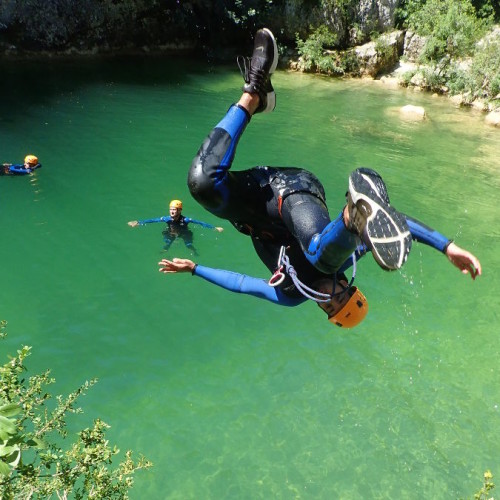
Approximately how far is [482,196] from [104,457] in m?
9.88

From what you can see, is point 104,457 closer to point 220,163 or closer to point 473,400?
point 220,163

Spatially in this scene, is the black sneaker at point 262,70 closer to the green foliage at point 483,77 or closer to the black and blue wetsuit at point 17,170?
the black and blue wetsuit at point 17,170

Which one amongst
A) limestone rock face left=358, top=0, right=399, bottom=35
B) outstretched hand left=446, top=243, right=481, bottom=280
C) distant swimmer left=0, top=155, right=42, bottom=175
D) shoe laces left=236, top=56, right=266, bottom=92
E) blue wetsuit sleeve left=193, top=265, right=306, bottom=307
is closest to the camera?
outstretched hand left=446, top=243, right=481, bottom=280

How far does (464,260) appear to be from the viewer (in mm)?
2549

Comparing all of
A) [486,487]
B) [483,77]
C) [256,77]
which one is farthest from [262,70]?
[483,77]

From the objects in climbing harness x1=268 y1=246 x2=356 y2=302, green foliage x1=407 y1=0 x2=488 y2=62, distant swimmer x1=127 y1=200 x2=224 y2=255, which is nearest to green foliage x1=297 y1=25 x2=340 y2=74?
green foliage x1=407 y1=0 x2=488 y2=62

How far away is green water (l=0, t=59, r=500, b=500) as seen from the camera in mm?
4781

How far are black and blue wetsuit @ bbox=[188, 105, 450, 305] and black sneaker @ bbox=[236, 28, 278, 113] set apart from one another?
Result: 0.16m

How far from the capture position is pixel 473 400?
5562 millimetres

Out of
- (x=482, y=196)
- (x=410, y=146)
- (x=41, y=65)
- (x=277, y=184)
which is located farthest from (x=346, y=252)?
(x=41, y=65)

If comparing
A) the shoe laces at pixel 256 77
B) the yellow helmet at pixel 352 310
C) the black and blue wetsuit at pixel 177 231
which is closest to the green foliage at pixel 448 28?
the black and blue wetsuit at pixel 177 231

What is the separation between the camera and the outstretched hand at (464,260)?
99.0 inches

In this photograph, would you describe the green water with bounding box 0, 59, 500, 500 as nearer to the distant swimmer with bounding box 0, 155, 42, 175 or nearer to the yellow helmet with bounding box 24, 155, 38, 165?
the distant swimmer with bounding box 0, 155, 42, 175

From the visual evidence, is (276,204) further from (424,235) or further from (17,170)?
(17,170)
